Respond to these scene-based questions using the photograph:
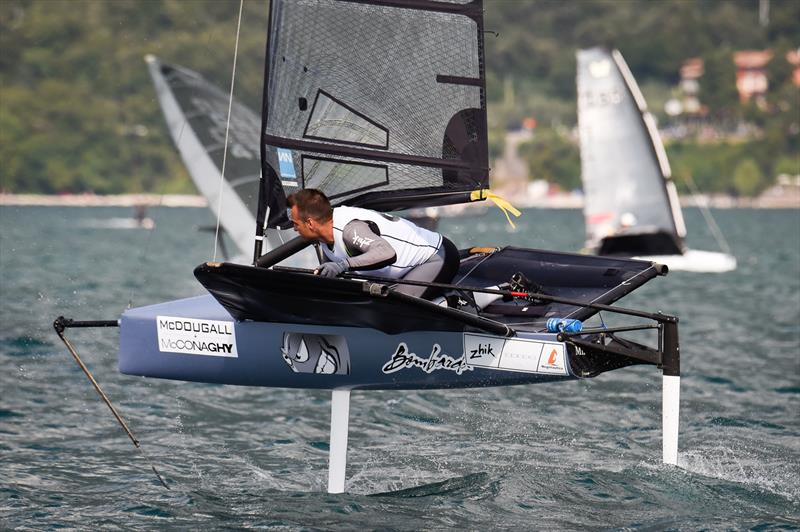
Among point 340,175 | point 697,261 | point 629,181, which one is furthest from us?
point 697,261

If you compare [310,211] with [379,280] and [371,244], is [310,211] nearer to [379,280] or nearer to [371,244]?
[371,244]

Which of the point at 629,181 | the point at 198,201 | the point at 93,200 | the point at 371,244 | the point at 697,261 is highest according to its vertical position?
the point at 198,201

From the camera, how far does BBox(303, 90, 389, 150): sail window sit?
7.28 metres

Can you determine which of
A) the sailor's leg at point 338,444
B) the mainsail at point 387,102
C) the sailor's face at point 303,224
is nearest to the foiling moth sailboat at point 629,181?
the mainsail at point 387,102

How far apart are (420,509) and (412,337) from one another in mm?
826

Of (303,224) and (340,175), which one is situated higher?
(340,175)

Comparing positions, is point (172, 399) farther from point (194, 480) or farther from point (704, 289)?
point (704, 289)

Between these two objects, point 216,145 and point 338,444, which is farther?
point 216,145

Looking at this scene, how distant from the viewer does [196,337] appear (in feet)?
21.9

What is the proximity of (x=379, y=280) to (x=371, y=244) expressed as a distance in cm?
26

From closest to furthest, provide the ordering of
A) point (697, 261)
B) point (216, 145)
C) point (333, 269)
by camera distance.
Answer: point (333, 269), point (216, 145), point (697, 261)

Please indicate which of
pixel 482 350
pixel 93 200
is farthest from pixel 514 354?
pixel 93 200

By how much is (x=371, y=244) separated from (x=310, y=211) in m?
0.33

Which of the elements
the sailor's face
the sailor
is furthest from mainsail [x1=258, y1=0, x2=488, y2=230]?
the sailor's face
